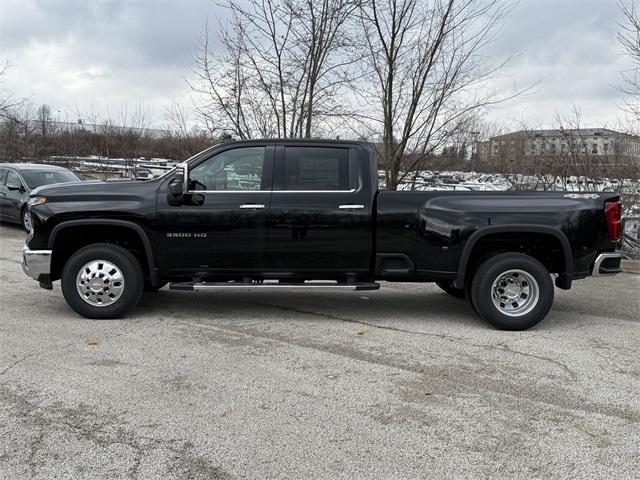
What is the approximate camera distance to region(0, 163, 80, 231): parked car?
13719mm

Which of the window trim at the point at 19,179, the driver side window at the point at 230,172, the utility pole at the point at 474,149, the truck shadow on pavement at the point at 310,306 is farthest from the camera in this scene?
the window trim at the point at 19,179

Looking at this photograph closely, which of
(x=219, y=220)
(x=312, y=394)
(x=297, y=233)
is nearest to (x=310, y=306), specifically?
(x=297, y=233)

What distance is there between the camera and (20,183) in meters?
13.8

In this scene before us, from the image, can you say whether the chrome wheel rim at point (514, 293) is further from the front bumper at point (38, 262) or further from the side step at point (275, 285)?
the front bumper at point (38, 262)

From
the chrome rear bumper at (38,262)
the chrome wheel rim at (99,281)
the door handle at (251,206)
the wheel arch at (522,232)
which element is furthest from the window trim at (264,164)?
the wheel arch at (522,232)

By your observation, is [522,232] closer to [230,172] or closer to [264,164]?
[264,164]

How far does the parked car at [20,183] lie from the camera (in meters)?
13.7

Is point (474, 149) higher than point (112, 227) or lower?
higher

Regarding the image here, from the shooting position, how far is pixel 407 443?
346 cm

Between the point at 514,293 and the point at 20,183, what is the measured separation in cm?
1223

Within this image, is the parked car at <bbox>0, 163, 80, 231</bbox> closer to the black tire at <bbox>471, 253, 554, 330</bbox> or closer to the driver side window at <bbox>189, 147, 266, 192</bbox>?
the driver side window at <bbox>189, 147, 266, 192</bbox>

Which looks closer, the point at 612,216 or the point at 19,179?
the point at 612,216

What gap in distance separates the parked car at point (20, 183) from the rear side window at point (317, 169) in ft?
31.5

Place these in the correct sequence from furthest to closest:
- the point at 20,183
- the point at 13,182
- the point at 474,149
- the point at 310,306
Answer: the point at 13,182 < the point at 20,183 < the point at 474,149 < the point at 310,306
